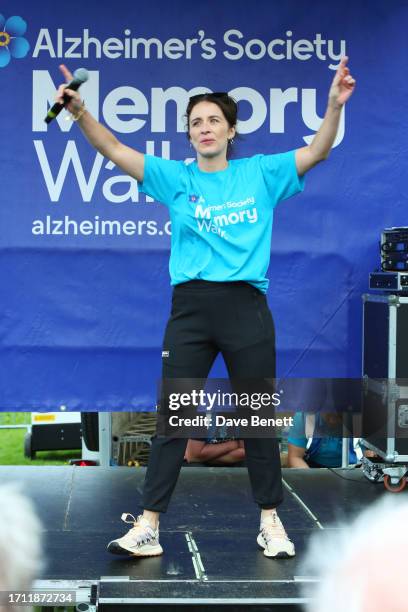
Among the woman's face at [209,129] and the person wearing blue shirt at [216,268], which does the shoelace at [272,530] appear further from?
the woman's face at [209,129]

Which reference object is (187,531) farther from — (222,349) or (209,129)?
(209,129)

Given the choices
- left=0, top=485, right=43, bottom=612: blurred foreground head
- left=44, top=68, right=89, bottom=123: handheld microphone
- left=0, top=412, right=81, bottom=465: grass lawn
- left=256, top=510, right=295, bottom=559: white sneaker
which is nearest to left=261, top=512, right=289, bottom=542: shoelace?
left=256, top=510, right=295, bottom=559: white sneaker

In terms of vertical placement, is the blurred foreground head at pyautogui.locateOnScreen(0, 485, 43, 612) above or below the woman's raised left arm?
below

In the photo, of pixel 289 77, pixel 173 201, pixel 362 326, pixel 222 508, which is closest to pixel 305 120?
pixel 289 77

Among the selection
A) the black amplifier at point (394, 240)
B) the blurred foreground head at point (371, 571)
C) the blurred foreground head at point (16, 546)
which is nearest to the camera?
the blurred foreground head at point (371, 571)

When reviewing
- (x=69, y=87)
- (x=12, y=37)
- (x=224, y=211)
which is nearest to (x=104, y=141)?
(x=69, y=87)

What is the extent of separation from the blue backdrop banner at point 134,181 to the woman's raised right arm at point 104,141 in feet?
3.77

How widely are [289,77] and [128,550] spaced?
2.52 metres

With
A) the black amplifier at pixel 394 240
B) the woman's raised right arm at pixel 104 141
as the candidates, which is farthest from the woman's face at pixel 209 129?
the black amplifier at pixel 394 240

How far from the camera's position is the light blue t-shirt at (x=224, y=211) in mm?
3584

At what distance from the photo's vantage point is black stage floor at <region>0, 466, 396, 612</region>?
127 inches

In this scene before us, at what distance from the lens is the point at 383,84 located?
4883mm

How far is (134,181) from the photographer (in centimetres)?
481

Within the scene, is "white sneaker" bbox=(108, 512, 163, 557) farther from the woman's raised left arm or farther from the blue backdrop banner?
the woman's raised left arm
